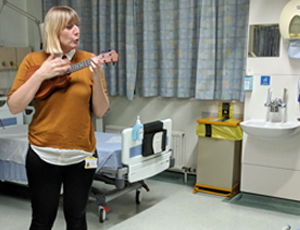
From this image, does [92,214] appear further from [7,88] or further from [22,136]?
[7,88]

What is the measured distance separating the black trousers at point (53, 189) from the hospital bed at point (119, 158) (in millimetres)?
963

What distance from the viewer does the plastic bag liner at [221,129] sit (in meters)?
3.26

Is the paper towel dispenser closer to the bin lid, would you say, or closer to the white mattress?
the bin lid

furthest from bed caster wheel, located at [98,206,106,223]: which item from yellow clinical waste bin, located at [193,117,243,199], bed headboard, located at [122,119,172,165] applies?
yellow clinical waste bin, located at [193,117,243,199]

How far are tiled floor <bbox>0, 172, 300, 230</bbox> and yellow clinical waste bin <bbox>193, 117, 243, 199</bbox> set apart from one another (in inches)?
4.5

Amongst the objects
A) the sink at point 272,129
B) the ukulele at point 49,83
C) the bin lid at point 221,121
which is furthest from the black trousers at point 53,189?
the bin lid at point 221,121

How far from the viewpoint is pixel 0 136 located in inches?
125

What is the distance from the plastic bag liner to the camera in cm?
326

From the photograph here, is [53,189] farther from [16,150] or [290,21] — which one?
[290,21]

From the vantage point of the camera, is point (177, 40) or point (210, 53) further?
point (177, 40)

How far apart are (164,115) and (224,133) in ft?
3.17

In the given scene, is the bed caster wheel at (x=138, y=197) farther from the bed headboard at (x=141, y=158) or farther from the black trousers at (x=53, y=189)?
the black trousers at (x=53, y=189)

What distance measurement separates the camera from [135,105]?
4.26 meters

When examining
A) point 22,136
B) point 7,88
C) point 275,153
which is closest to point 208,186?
point 275,153
